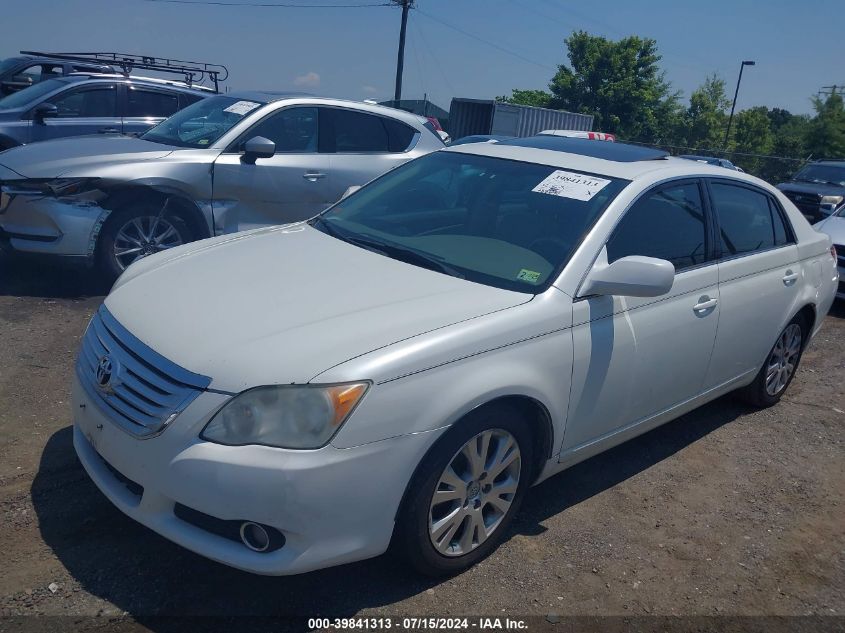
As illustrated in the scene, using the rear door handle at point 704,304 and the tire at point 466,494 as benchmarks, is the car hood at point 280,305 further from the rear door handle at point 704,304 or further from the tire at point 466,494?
the rear door handle at point 704,304


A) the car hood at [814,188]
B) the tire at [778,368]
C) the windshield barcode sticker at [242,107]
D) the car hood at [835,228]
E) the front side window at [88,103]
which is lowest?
the tire at [778,368]

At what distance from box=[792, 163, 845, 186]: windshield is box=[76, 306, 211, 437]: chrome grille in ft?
51.2

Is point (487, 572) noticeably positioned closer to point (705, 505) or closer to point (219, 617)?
point (219, 617)

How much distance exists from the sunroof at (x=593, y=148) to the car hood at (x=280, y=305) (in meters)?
1.33

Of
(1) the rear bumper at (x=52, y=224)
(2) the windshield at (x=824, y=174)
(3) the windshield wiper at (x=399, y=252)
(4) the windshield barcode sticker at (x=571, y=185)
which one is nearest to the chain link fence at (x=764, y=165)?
(2) the windshield at (x=824, y=174)

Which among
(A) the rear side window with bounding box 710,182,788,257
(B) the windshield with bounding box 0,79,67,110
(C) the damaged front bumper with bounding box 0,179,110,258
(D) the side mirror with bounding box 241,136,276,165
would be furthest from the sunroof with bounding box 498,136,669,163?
(B) the windshield with bounding box 0,79,67,110

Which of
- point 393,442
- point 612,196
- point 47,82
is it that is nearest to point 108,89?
point 47,82

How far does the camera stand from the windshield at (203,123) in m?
7.03

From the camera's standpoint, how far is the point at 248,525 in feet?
8.73

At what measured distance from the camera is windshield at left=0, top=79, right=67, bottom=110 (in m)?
9.55

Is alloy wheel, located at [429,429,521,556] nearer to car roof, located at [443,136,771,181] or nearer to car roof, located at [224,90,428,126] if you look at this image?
car roof, located at [443,136,771,181]

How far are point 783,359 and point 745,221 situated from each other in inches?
45.3

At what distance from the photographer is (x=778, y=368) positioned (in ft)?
17.3

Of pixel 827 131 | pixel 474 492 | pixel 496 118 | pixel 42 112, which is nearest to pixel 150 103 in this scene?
pixel 42 112
